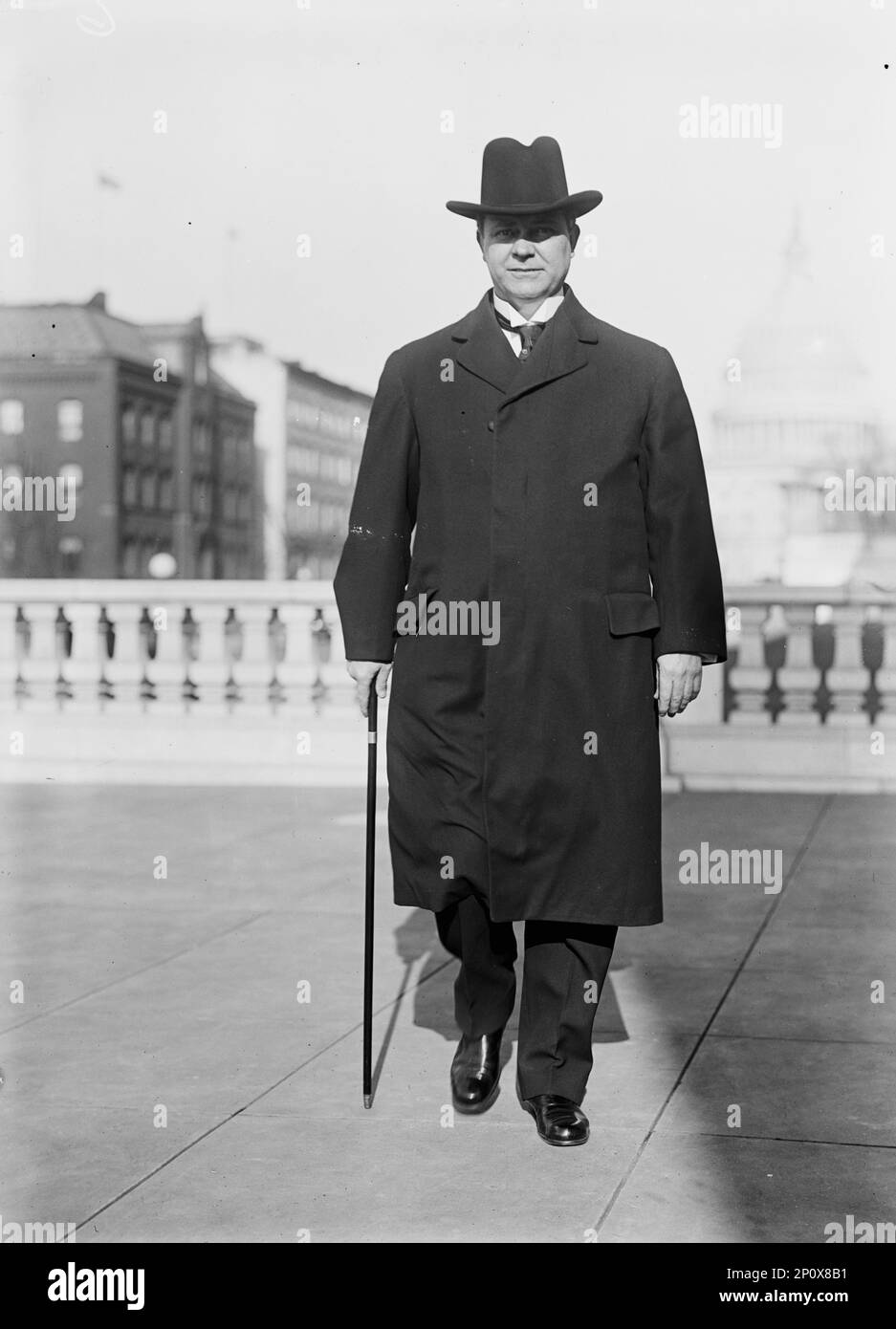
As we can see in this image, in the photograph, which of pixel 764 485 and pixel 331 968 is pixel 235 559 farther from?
pixel 331 968

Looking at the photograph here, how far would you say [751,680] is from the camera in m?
12.5

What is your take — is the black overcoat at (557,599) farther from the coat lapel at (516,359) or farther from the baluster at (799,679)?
the baluster at (799,679)

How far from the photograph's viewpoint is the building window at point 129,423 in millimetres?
87438

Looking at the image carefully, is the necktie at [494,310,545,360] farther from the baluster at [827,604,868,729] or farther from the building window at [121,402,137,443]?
the building window at [121,402,137,443]

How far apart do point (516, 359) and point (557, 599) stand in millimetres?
623

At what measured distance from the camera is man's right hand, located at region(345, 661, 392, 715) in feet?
16.1

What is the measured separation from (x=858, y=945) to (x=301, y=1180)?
3.32 meters

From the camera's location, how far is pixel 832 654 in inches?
510

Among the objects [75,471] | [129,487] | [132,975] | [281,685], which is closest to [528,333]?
[132,975]

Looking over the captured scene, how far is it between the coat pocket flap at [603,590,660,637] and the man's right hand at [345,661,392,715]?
0.61 metres

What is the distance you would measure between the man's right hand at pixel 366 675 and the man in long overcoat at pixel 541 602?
0.4 inches

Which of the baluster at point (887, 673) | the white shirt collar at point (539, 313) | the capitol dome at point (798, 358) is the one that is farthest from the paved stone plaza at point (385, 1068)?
the capitol dome at point (798, 358)

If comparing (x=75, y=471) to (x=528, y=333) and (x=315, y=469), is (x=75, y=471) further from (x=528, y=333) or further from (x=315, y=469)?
(x=528, y=333)

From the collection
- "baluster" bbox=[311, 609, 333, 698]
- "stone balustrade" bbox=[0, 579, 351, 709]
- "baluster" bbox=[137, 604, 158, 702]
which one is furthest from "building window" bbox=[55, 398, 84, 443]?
"baluster" bbox=[311, 609, 333, 698]
